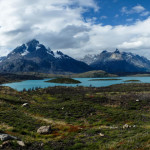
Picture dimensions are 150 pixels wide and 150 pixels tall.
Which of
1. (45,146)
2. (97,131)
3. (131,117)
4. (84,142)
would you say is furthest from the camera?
(131,117)

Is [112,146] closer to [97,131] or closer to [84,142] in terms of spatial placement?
[84,142]

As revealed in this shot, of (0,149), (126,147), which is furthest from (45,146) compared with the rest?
(126,147)

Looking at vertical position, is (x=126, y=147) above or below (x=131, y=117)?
above

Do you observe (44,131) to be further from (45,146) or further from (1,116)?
(1,116)

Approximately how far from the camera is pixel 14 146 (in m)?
21.2

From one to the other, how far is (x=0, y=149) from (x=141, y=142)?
1813 cm

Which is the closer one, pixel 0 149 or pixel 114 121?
pixel 0 149

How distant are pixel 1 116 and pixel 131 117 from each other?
35910 mm

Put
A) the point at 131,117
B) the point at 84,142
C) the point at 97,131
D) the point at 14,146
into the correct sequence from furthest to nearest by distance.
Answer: the point at 131,117, the point at 97,131, the point at 84,142, the point at 14,146

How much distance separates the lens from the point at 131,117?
46.3 meters

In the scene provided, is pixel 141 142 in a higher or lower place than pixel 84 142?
higher

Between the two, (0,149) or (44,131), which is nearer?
(0,149)

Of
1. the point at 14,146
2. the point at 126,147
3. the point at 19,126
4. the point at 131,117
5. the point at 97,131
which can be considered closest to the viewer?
the point at 126,147

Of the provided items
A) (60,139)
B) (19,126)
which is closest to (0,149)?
(60,139)
